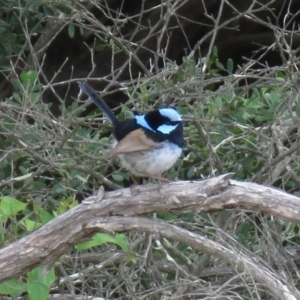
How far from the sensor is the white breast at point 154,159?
3.95m

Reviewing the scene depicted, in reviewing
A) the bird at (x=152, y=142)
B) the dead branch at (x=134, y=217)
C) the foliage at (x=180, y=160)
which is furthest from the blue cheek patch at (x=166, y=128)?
the dead branch at (x=134, y=217)

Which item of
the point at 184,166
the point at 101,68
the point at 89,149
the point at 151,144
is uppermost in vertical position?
the point at 151,144

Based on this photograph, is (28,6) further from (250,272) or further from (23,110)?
(250,272)

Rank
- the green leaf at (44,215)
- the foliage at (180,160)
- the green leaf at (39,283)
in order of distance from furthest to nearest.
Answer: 1. the foliage at (180,160)
2. the green leaf at (44,215)
3. the green leaf at (39,283)

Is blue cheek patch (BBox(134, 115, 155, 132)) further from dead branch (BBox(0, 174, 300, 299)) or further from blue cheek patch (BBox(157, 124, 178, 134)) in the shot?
dead branch (BBox(0, 174, 300, 299))

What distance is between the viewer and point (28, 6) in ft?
17.3

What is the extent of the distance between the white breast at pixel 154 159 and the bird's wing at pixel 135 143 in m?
0.04

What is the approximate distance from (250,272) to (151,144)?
3.65 feet

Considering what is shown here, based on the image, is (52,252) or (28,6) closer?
(52,252)

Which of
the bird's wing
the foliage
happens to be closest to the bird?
the bird's wing

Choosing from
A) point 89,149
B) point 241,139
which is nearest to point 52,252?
point 89,149

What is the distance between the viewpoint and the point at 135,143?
3.94m

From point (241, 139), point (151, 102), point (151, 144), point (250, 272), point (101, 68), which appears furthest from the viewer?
point (101, 68)

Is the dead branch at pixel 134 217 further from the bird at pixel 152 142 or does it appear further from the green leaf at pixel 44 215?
the bird at pixel 152 142
